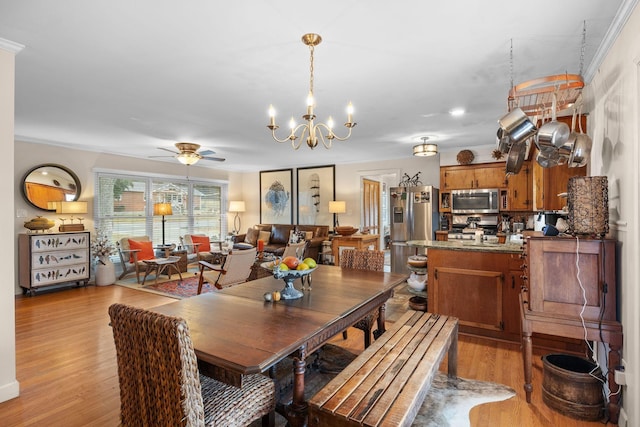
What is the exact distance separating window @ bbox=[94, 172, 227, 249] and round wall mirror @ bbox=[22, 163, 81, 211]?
43cm

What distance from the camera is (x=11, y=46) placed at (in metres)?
2.26

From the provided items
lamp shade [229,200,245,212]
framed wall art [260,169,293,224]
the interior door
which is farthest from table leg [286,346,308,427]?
lamp shade [229,200,245,212]

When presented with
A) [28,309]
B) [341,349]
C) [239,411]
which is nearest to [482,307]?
[341,349]

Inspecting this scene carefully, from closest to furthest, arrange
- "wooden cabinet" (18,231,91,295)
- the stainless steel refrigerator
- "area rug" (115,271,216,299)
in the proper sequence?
1. "wooden cabinet" (18,231,91,295)
2. "area rug" (115,271,216,299)
3. the stainless steel refrigerator

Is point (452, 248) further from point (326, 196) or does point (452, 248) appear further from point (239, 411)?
point (326, 196)

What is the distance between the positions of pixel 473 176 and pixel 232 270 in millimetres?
4356

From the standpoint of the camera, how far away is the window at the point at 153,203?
6.33 m

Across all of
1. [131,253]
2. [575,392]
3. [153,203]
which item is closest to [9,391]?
[575,392]

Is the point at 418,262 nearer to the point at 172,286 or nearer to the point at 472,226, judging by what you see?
the point at 472,226

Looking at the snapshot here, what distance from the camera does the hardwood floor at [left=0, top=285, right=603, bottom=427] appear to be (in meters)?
2.08

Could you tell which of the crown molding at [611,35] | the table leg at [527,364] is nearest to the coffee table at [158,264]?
the table leg at [527,364]

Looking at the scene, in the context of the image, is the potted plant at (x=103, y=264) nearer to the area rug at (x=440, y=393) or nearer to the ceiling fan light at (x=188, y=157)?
the ceiling fan light at (x=188, y=157)

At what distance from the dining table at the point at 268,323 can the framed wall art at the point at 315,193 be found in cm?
538

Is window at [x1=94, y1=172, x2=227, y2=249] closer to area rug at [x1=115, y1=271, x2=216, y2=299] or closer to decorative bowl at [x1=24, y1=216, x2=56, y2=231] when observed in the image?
decorative bowl at [x1=24, y1=216, x2=56, y2=231]
